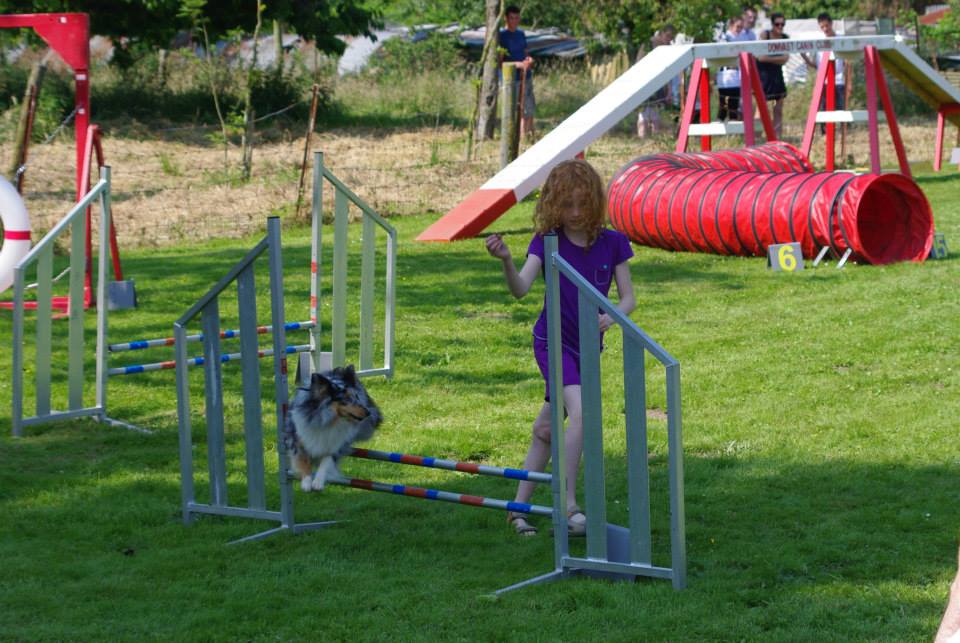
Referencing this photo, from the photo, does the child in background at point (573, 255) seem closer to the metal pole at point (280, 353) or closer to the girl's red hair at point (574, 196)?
the girl's red hair at point (574, 196)

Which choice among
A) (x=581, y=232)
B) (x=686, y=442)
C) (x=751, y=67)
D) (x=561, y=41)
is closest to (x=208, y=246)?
(x=751, y=67)

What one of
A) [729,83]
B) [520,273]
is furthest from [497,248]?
[729,83]

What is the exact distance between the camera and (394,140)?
2117 centimetres

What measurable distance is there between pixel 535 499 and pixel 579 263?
129cm

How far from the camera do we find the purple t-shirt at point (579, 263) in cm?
490

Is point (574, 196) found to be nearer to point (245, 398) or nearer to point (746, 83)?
point (245, 398)

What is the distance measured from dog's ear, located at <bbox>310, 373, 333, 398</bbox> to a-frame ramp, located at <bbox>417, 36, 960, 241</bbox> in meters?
8.16

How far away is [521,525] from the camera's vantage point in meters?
5.20

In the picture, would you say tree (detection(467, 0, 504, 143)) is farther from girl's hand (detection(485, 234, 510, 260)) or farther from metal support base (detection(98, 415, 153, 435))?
girl's hand (detection(485, 234, 510, 260))

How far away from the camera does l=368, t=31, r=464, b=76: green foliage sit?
34.8 meters

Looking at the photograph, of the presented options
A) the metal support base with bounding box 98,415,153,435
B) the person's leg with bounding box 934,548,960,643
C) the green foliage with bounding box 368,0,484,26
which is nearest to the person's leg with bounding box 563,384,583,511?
the person's leg with bounding box 934,548,960,643

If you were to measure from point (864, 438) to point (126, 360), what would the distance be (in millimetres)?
5016

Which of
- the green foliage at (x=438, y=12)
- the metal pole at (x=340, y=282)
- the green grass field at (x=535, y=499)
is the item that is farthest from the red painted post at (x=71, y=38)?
the green foliage at (x=438, y=12)

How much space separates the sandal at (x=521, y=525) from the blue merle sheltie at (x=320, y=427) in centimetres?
75
